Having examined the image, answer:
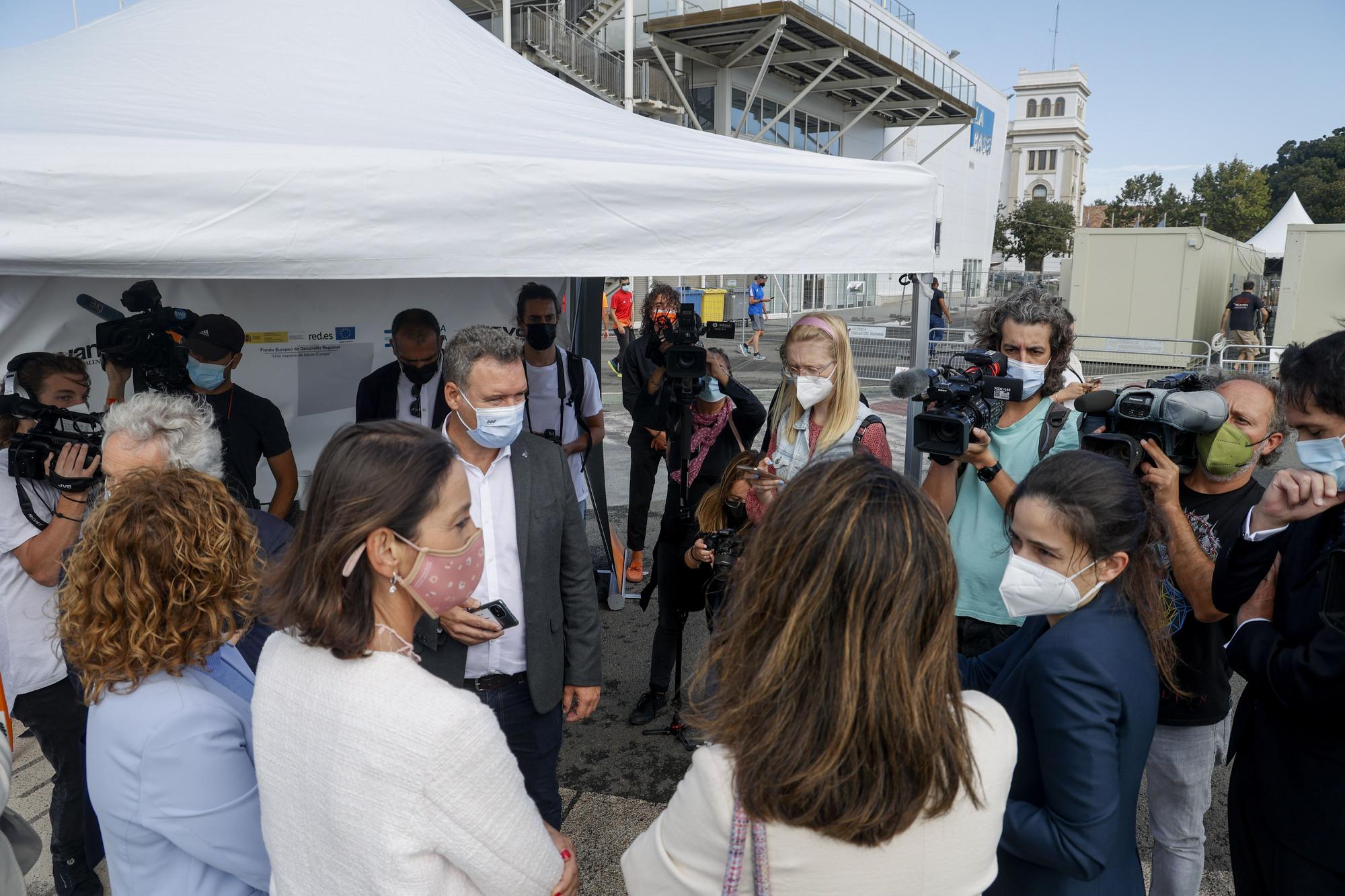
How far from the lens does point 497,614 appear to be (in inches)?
91.7

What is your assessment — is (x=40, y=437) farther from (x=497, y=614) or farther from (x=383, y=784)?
(x=383, y=784)

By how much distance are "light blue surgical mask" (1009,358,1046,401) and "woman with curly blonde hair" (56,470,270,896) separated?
2305 millimetres

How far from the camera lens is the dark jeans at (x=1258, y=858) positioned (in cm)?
169

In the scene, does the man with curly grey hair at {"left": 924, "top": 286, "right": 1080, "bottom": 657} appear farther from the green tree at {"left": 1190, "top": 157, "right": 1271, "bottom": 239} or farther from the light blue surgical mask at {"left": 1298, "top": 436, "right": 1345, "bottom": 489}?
the green tree at {"left": 1190, "top": 157, "right": 1271, "bottom": 239}

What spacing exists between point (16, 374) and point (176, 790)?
2.03m

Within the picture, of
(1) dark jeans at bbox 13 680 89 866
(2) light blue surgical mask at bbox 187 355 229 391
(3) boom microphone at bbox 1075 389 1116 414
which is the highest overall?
(3) boom microphone at bbox 1075 389 1116 414

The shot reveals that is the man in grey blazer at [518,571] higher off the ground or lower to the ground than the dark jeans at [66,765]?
higher

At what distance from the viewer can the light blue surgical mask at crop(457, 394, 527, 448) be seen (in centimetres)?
242

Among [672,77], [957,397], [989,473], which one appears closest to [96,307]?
[957,397]

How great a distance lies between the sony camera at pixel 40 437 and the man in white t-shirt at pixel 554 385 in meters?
2.03

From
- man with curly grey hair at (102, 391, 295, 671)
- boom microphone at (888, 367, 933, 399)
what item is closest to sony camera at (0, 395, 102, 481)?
man with curly grey hair at (102, 391, 295, 671)

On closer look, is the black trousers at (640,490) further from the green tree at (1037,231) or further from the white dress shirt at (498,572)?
the green tree at (1037,231)

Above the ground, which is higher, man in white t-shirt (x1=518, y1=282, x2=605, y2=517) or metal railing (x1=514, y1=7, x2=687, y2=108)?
metal railing (x1=514, y1=7, x2=687, y2=108)

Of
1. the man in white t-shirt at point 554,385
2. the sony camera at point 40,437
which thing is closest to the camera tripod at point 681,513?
the man in white t-shirt at point 554,385
